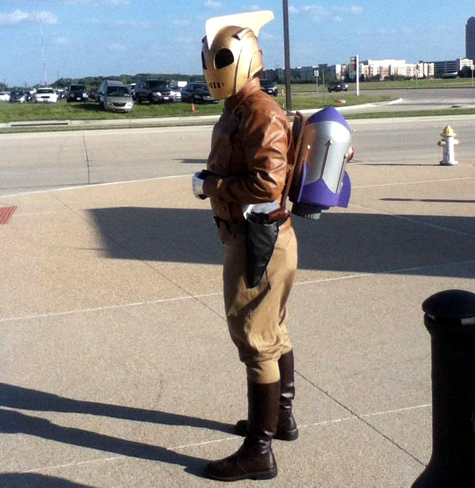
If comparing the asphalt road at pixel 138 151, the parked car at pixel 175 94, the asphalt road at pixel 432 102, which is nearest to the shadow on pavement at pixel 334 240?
the asphalt road at pixel 138 151

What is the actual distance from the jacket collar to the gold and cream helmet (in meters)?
0.02

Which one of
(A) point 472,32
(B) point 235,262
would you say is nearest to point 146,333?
(B) point 235,262

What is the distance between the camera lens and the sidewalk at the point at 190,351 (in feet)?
12.5

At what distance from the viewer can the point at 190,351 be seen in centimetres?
522

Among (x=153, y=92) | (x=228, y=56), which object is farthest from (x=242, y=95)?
(x=153, y=92)

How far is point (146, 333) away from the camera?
565cm

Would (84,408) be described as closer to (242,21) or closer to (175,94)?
(242,21)

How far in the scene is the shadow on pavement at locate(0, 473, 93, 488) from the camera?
362 cm

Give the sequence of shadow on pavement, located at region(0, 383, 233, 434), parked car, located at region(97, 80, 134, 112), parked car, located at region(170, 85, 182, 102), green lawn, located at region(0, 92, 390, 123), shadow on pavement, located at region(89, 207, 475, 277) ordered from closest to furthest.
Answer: shadow on pavement, located at region(0, 383, 233, 434), shadow on pavement, located at region(89, 207, 475, 277), green lawn, located at region(0, 92, 390, 123), parked car, located at region(97, 80, 134, 112), parked car, located at region(170, 85, 182, 102)

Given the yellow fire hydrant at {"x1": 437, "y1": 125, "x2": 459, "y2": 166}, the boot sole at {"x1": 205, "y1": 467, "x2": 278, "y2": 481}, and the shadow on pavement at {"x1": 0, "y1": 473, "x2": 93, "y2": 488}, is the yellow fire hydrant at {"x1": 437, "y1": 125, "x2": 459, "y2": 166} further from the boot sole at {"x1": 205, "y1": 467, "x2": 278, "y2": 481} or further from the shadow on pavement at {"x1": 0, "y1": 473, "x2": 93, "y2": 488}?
the shadow on pavement at {"x1": 0, "y1": 473, "x2": 93, "y2": 488}

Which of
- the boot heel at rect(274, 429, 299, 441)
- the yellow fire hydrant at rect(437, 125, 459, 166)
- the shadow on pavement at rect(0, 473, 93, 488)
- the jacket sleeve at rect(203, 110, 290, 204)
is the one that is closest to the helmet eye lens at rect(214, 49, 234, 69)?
the jacket sleeve at rect(203, 110, 290, 204)

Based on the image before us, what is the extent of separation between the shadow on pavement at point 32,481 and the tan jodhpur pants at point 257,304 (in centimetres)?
94

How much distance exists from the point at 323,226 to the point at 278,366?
5.51m

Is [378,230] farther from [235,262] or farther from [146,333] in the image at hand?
[235,262]
